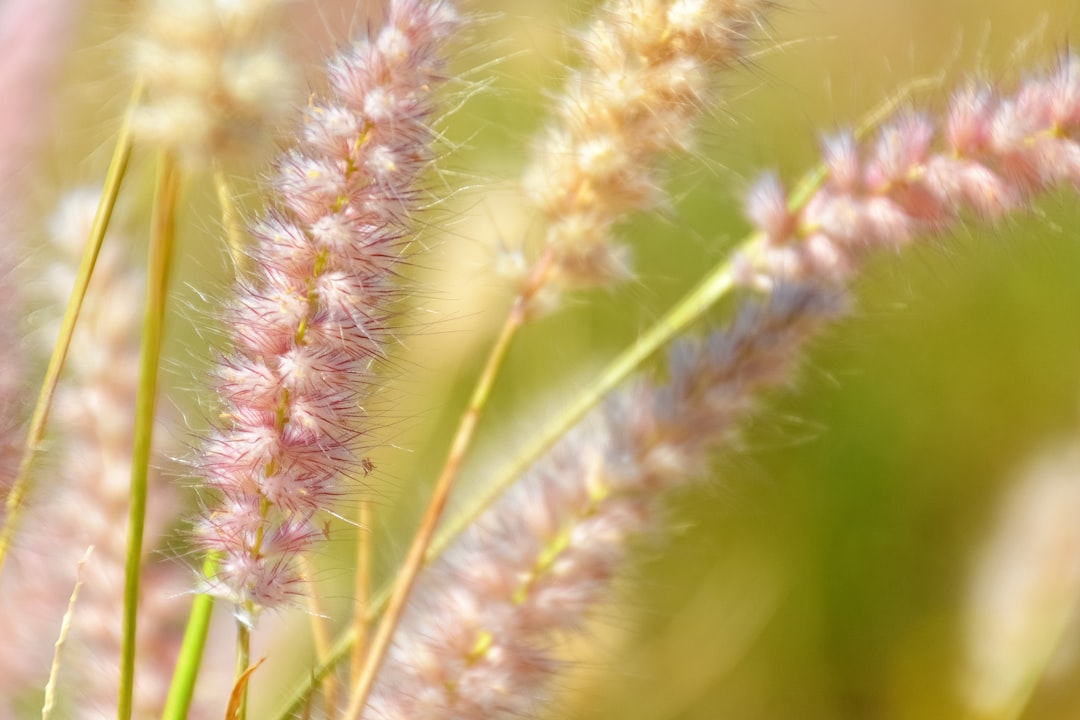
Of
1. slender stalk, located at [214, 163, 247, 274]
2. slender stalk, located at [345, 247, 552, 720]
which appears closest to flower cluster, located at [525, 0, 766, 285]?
slender stalk, located at [345, 247, 552, 720]

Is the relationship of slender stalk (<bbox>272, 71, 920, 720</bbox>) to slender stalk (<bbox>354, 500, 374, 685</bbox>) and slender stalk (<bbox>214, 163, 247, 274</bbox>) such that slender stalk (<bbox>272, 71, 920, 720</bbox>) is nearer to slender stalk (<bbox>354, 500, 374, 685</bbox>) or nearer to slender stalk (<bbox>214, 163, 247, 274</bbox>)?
slender stalk (<bbox>354, 500, 374, 685</bbox>)

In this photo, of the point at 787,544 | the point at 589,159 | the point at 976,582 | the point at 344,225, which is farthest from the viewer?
the point at 787,544

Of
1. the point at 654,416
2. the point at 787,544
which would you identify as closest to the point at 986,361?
the point at 787,544

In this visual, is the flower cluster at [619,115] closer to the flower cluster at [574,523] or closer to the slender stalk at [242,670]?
the flower cluster at [574,523]

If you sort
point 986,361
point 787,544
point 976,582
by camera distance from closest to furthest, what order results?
point 976,582 → point 787,544 → point 986,361

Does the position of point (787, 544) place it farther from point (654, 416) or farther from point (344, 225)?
point (344, 225)

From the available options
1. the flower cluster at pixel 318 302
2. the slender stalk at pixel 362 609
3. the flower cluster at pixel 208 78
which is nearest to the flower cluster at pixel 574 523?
the slender stalk at pixel 362 609
